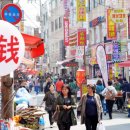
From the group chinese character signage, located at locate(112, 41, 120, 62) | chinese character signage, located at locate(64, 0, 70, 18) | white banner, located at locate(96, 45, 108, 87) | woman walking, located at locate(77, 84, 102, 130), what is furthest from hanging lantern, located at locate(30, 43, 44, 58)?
chinese character signage, located at locate(64, 0, 70, 18)

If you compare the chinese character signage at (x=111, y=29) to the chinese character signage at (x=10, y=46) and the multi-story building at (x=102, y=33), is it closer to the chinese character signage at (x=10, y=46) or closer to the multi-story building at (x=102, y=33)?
the multi-story building at (x=102, y=33)

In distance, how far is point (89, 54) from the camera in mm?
40438

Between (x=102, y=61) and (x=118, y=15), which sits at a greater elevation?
(x=118, y=15)

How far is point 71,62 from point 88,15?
5357 millimetres

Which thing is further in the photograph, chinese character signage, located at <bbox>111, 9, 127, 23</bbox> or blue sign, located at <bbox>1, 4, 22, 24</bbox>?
chinese character signage, located at <bbox>111, 9, 127, 23</bbox>

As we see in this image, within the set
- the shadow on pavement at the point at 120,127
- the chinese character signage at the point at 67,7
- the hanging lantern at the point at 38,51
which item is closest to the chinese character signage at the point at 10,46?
the hanging lantern at the point at 38,51

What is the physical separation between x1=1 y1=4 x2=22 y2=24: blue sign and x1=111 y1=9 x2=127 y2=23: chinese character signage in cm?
1837

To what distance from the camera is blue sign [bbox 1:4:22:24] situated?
322 inches

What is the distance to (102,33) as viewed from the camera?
3609cm

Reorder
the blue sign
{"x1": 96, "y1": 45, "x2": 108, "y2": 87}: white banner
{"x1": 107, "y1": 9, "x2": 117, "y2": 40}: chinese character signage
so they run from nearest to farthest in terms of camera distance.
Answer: the blue sign, {"x1": 96, "y1": 45, "x2": 108, "y2": 87}: white banner, {"x1": 107, "y1": 9, "x2": 117, "y2": 40}: chinese character signage

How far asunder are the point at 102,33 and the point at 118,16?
9.31 m

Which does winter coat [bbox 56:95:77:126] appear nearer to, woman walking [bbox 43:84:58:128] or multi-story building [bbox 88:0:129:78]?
woman walking [bbox 43:84:58:128]

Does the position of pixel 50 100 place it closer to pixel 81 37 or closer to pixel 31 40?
pixel 31 40

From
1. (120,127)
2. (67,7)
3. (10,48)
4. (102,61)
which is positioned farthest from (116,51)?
(10,48)
